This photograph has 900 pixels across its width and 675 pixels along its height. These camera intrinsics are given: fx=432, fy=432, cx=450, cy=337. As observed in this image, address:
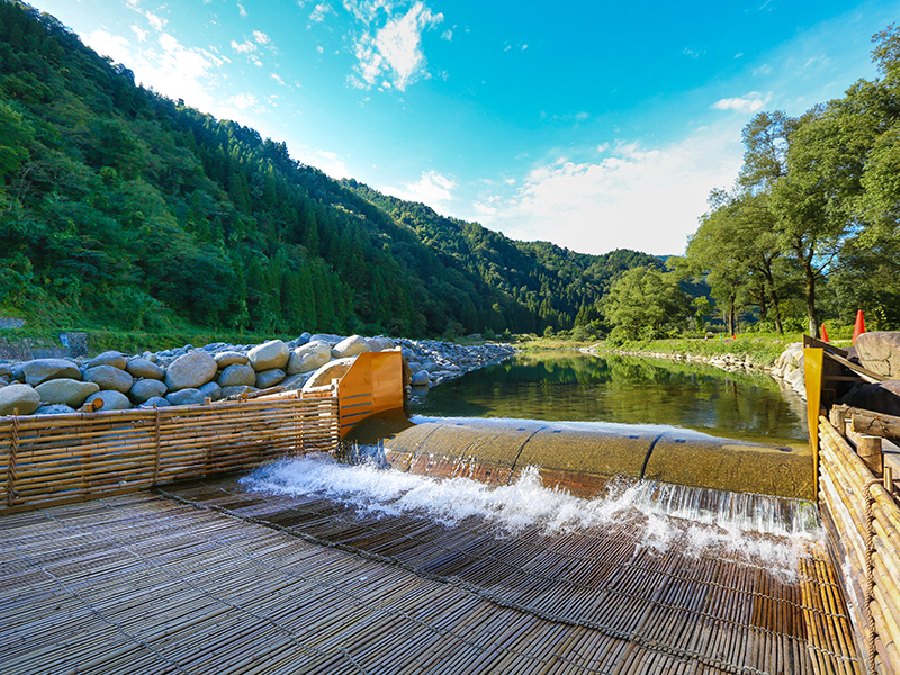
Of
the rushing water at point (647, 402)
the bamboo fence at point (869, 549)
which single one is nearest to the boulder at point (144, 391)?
the rushing water at point (647, 402)

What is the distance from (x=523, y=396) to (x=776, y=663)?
1183 centimetres

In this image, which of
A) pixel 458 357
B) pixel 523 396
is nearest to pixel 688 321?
pixel 458 357

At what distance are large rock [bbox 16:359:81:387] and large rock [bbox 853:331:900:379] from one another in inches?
570

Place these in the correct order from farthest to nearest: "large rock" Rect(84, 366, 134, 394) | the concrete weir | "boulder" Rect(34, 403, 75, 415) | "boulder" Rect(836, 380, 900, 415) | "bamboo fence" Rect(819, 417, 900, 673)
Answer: "large rock" Rect(84, 366, 134, 394), "boulder" Rect(34, 403, 75, 415), "boulder" Rect(836, 380, 900, 415), the concrete weir, "bamboo fence" Rect(819, 417, 900, 673)

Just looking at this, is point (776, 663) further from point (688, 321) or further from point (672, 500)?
point (688, 321)

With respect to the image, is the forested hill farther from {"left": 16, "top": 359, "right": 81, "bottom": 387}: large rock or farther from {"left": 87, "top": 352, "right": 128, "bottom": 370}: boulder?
{"left": 16, "top": 359, "right": 81, "bottom": 387}: large rock

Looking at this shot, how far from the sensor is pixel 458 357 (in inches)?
1136

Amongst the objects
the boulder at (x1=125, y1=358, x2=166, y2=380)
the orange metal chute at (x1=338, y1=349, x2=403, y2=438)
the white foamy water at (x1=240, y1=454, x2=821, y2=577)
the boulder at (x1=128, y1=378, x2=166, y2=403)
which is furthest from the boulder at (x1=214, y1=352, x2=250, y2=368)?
the white foamy water at (x1=240, y1=454, x2=821, y2=577)

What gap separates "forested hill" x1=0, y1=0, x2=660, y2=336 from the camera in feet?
61.4

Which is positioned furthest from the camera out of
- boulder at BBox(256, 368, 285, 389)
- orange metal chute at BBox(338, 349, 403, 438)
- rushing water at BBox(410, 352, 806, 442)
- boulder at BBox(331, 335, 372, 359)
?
boulder at BBox(331, 335, 372, 359)

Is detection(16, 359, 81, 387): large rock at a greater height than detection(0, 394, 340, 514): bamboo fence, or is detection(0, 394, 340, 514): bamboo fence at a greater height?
detection(16, 359, 81, 387): large rock

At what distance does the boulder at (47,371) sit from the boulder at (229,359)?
109 inches

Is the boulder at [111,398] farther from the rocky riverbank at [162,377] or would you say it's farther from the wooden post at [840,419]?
the wooden post at [840,419]

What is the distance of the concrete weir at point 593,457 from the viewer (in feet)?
14.3
